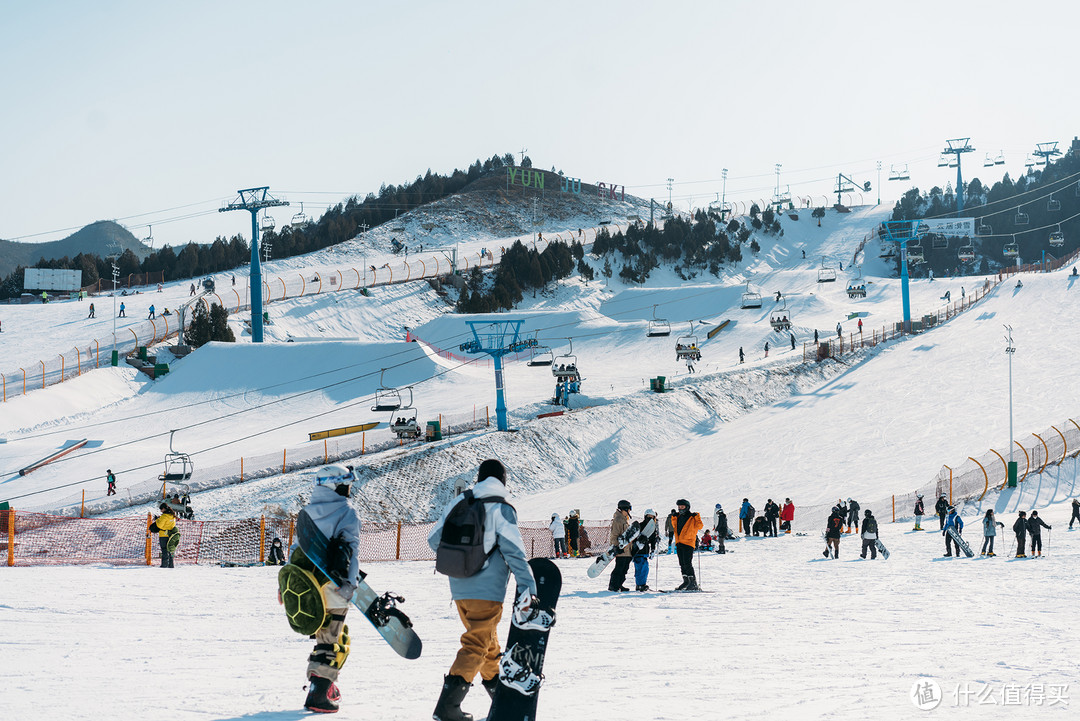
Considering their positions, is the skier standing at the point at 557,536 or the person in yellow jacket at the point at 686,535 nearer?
the person in yellow jacket at the point at 686,535

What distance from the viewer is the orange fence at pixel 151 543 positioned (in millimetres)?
16312

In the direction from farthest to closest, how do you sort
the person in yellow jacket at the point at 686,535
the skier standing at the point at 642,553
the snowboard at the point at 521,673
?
1. the skier standing at the point at 642,553
2. the person in yellow jacket at the point at 686,535
3. the snowboard at the point at 521,673

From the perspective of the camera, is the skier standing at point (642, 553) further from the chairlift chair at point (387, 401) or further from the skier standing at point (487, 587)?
the chairlift chair at point (387, 401)

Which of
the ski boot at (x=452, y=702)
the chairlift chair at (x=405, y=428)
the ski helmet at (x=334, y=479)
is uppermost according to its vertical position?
the ski helmet at (x=334, y=479)

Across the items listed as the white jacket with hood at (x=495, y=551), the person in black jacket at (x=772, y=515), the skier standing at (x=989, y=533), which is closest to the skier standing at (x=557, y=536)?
the person in black jacket at (x=772, y=515)

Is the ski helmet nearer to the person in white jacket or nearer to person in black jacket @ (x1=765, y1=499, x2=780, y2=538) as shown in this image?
the person in white jacket

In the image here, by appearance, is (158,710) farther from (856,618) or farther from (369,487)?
(369,487)

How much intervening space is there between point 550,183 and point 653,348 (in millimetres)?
81004

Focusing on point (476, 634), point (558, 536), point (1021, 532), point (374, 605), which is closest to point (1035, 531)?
point (1021, 532)

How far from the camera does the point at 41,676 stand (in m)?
6.03

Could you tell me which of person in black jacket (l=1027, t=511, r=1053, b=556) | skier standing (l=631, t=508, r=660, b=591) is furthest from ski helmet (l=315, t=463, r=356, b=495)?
person in black jacket (l=1027, t=511, r=1053, b=556)

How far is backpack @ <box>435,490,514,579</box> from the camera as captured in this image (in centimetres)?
497

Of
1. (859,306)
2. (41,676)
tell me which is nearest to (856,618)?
(41,676)

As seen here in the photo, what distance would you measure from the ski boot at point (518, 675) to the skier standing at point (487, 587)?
25cm
